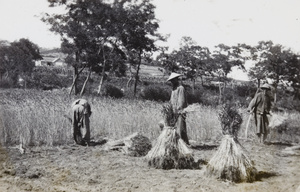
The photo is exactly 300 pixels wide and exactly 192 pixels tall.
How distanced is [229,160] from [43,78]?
571 inches

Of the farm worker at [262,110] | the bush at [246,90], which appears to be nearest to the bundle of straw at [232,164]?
the farm worker at [262,110]

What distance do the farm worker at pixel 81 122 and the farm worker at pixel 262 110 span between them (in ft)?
12.0

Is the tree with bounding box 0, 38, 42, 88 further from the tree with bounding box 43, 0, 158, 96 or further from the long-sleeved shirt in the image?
the long-sleeved shirt

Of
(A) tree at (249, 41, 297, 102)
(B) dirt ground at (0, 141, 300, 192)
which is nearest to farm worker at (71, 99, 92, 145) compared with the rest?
(B) dirt ground at (0, 141, 300, 192)

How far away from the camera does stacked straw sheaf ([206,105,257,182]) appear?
353cm

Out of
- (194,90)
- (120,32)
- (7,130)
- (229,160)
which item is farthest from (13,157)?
(194,90)

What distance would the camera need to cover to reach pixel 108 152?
16.5 feet

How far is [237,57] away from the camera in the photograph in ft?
16.9

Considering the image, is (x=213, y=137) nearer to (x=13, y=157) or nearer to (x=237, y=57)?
(x=237, y=57)

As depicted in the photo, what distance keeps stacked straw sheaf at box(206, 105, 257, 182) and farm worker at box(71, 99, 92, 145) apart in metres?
2.71

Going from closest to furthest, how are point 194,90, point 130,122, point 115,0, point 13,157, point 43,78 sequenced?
point 13,157, point 115,0, point 130,122, point 194,90, point 43,78

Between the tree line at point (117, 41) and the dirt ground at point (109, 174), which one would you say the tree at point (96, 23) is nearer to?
the tree line at point (117, 41)

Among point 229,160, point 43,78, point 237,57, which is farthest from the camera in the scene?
point 43,78

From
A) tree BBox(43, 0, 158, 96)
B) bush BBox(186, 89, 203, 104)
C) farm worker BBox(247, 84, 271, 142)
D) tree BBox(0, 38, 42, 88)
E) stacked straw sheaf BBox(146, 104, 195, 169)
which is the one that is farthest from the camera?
bush BBox(186, 89, 203, 104)
